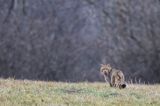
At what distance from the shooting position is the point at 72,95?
550 inches

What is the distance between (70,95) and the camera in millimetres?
13961

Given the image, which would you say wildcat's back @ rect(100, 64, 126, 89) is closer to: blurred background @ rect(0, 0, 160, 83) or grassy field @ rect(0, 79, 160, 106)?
grassy field @ rect(0, 79, 160, 106)

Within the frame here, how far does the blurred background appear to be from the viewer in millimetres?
28938

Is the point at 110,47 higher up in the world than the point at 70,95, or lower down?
higher up

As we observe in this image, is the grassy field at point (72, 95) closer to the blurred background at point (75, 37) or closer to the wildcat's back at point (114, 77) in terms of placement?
the wildcat's back at point (114, 77)

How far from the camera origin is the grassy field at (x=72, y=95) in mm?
12977

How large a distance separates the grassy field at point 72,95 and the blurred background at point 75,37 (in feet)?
42.7

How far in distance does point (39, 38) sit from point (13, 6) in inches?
74.6

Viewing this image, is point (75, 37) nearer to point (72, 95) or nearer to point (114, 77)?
point (114, 77)

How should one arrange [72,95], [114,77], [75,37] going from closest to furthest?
1. [72,95]
2. [114,77]
3. [75,37]

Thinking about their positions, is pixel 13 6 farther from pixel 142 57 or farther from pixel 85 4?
pixel 142 57

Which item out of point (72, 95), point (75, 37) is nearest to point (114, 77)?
point (72, 95)

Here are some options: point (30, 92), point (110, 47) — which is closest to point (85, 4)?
point (110, 47)

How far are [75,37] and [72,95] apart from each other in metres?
15.3
